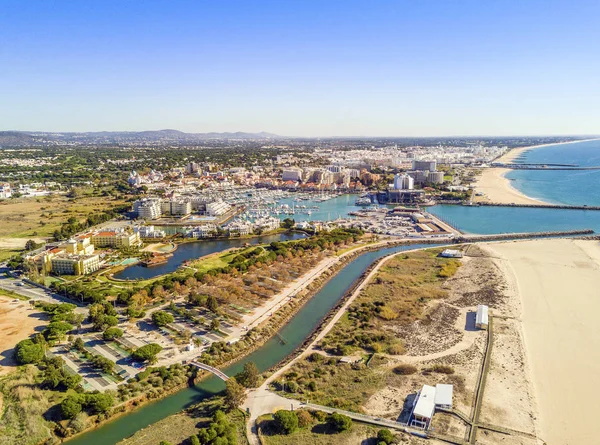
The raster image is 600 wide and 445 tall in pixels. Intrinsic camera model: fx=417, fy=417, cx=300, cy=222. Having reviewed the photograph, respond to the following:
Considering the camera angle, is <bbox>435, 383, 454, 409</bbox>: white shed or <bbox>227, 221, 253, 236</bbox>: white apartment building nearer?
<bbox>435, 383, 454, 409</bbox>: white shed

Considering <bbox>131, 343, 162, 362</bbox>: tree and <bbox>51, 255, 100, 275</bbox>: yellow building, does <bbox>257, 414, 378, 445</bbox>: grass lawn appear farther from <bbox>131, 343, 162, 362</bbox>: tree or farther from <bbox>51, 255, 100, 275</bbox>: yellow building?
<bbox>51, 255, 100, 275</bbox>: yellow building

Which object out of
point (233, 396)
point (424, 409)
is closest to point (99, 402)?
point (233, 396)

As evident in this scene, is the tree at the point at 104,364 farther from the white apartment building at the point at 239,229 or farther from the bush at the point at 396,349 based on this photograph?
the white apartment building at the point at 239,229

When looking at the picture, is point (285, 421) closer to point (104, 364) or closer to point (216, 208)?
point (104, 364)

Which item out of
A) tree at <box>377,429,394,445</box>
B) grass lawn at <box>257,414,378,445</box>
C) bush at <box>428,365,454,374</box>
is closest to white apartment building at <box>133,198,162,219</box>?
grass lawn at <box>257,414,378,445</box>

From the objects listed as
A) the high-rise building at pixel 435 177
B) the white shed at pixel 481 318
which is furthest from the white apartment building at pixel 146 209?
the high-rise building at pixel 435 177
